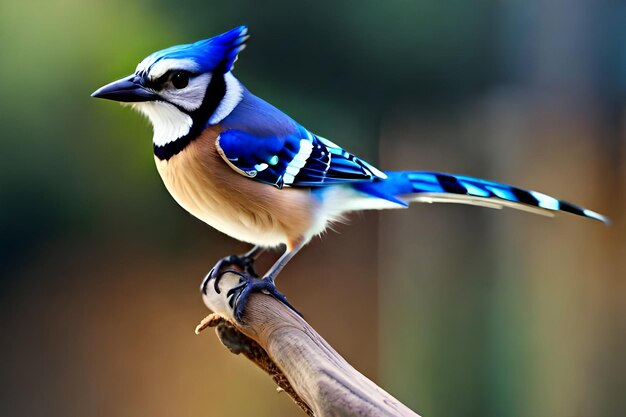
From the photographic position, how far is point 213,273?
1059 millimetres

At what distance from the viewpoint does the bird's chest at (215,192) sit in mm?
908

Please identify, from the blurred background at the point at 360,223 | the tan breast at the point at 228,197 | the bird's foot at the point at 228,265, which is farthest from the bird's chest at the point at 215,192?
the blurred background at the point at 360,223

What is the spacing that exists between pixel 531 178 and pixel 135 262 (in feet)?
2.79

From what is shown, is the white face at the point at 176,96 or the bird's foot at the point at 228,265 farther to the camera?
the bird's foot at the point at 228,265

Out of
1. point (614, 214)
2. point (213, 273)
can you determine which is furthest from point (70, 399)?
point (614, 214)

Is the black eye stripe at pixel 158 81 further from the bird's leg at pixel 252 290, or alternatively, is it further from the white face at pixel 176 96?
the bird's leg at pixel 252 290

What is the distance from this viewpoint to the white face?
85 centimetres

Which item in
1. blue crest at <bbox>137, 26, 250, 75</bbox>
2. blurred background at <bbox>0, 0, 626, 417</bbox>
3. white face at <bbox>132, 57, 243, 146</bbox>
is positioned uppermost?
blue crest at <bbox>137, 26, 250, 75</bbox>

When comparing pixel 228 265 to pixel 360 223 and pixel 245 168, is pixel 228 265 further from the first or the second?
pixel 360 223

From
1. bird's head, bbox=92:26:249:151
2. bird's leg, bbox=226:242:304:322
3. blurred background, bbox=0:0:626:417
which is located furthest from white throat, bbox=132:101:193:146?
blurred background, bbox=0:0:626:417

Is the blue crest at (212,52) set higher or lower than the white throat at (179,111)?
higher

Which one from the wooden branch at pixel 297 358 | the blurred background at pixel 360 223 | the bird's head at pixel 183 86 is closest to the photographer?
the wooden branch at pixel 297 358

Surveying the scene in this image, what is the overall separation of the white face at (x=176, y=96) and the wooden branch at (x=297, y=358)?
22cm

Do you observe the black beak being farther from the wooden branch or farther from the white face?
the wooden branch
